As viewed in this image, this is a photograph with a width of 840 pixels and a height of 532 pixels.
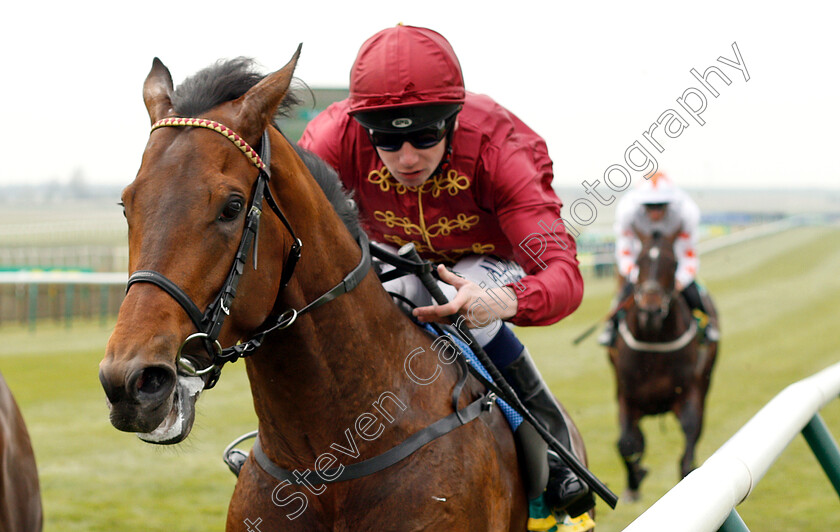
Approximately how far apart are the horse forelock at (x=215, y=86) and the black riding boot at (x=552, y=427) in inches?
48.7

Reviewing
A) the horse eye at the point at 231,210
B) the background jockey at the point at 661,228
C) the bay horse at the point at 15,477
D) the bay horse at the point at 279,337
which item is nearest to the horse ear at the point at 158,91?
the bay horse at the point at 279,337

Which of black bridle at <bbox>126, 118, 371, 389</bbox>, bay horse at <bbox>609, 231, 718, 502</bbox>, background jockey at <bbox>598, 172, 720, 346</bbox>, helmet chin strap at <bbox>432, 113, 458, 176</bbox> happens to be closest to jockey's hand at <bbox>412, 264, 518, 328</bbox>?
black bridle at <bbox>126, 118, 371, 389</bbox>

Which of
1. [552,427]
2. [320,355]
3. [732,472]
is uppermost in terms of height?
[732,472]

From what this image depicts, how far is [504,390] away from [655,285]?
461 centimetres

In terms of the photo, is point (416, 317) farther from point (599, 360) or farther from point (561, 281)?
point (599, 360)

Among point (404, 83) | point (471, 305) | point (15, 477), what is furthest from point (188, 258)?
point (15, 477)

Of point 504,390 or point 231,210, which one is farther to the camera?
point 504,390

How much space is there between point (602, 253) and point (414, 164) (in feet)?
84.1

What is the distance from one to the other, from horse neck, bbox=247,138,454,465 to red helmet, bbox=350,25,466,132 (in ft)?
1.20

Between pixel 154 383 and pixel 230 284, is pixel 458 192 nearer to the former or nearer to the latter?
pixel 230 284

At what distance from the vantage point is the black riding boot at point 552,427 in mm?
2742

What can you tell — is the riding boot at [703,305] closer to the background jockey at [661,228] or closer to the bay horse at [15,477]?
the background jockey at [661,228]

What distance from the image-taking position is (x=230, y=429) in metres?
8.27

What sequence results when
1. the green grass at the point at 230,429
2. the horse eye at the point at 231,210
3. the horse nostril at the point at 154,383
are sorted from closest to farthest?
the horse nostril at the point at 154,383 → the horse eye at the point at 231,210 → the green grass at the point at 230,429
